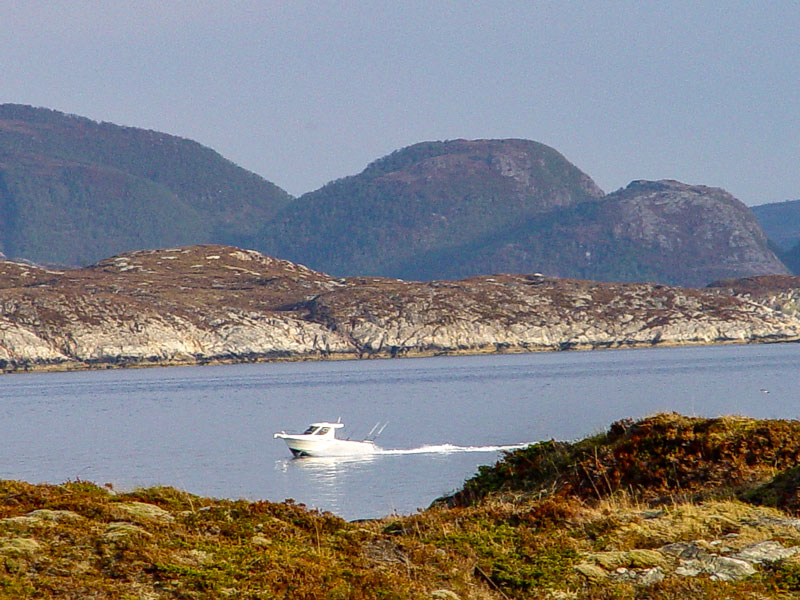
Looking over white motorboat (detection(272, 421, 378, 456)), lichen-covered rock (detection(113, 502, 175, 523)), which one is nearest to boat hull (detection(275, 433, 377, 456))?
white motorboat (detection(272, 421, 378, 456))

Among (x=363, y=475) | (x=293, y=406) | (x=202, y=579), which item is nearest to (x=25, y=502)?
(x=202, y=579)

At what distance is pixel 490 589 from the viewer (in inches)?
450

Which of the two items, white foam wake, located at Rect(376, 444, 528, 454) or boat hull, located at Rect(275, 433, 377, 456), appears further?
boat hull, located at Rect(275, 433, 377, 456)

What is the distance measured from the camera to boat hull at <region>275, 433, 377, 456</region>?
190 ft

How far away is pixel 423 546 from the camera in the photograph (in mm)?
12266

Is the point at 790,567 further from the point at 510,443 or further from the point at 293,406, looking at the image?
the point at 293,406

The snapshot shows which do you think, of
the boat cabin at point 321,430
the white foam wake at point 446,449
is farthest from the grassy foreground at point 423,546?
the boat cabin at point 321,430

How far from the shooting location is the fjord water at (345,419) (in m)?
46.4

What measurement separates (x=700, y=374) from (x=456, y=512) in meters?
109

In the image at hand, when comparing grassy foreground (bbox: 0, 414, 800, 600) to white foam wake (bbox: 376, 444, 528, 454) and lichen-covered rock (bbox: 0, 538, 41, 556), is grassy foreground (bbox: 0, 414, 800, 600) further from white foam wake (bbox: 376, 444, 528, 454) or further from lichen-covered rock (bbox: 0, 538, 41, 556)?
white foam wake (bbox: 376, 444, 528, 454)

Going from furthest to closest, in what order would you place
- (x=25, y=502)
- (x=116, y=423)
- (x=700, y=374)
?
(x=700, y=374)
(x=116, y=423)
(x=25, y=502)

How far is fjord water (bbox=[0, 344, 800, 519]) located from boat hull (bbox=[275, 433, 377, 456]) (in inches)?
43.3

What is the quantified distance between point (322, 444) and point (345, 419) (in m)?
21.7

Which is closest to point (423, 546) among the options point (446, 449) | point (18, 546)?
point (18, 546)
